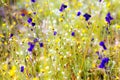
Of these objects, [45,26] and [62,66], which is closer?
[62,66]

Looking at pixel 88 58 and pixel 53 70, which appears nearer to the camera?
pixel 53 70

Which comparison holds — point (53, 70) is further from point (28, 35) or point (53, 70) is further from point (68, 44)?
point (28, 35)

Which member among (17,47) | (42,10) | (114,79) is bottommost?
(114,79)

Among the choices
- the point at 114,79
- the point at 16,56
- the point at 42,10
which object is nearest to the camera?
the point at 114,79

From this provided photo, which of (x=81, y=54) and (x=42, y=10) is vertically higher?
(x=42, y=10)

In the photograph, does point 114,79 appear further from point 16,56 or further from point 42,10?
point 42,10

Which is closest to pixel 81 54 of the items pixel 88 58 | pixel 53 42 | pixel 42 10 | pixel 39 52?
pixel 88 58

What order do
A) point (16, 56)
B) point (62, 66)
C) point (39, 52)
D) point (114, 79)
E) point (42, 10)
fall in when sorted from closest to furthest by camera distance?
point (114, 79) < point (62, 66) < point (16, 56) < point (39, 52) < point (42, 10)

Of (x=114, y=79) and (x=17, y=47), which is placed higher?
(x=17, y=47)

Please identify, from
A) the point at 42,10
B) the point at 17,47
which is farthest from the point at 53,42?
the point at 42,10
